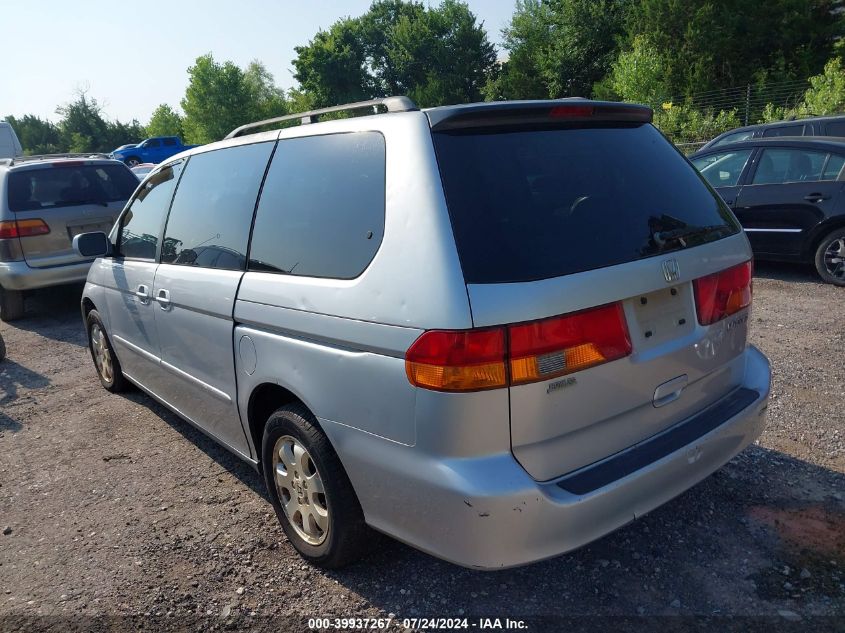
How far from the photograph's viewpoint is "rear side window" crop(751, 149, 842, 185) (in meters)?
7.00

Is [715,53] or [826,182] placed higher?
[715,53]

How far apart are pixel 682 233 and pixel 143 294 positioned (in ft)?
9.96

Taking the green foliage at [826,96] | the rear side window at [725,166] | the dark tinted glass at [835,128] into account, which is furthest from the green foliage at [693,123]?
the rear side window at [725,166]

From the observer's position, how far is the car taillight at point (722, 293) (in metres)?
2.48

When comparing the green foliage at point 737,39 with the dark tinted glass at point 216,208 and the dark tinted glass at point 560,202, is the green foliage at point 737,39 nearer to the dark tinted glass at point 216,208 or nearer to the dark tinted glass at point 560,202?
the dark tinted glass at point 560,202

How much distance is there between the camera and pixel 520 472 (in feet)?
6.59

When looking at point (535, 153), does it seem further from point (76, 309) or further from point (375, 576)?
point (76, 309)

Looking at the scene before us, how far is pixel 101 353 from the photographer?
5.20 meters

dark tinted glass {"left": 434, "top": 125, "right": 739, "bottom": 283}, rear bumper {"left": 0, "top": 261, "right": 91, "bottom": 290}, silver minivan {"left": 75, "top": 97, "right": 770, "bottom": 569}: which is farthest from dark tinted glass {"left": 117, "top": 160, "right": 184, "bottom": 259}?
rear bumper {"left": 0, "top": 261, "right": 91, "bottom": 290}

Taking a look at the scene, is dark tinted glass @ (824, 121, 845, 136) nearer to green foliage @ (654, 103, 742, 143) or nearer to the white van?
green foliage @ (654, 103, 742, 143)

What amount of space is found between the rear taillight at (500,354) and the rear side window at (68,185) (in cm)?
714

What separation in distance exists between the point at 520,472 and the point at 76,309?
26.9 ft

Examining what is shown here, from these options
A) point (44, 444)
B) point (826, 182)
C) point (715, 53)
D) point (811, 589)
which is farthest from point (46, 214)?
point (715, 53)

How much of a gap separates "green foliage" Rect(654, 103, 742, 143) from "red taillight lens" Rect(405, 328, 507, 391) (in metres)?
22.5
